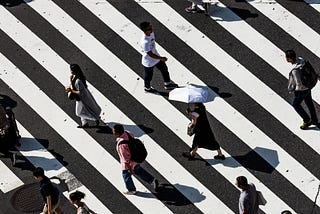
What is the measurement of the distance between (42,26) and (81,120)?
10.4ft

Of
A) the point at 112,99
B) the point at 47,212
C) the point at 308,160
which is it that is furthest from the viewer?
the point at 112,99

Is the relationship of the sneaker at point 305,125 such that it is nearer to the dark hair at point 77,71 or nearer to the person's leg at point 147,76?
the person's leg at point 147,76

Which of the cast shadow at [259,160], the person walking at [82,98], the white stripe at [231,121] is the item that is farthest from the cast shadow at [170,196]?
the person walking at [82,98]

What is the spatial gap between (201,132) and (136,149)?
1.45 metres

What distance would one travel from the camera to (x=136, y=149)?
1705 centimetres

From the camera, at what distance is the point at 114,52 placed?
20.7m

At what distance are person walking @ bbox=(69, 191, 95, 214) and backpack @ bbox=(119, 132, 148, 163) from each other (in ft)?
4.31

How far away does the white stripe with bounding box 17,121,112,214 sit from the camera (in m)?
17.9

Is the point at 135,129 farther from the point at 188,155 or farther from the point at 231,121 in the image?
the point at 231,121

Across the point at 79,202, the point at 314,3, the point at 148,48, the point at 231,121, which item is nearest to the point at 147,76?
the point at 148,48

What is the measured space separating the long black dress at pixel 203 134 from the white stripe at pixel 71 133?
4.36 feet

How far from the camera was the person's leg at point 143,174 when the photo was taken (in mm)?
17594

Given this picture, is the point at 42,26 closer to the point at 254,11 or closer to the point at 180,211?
the point at 254,11

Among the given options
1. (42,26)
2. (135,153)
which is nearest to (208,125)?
(135,153)
